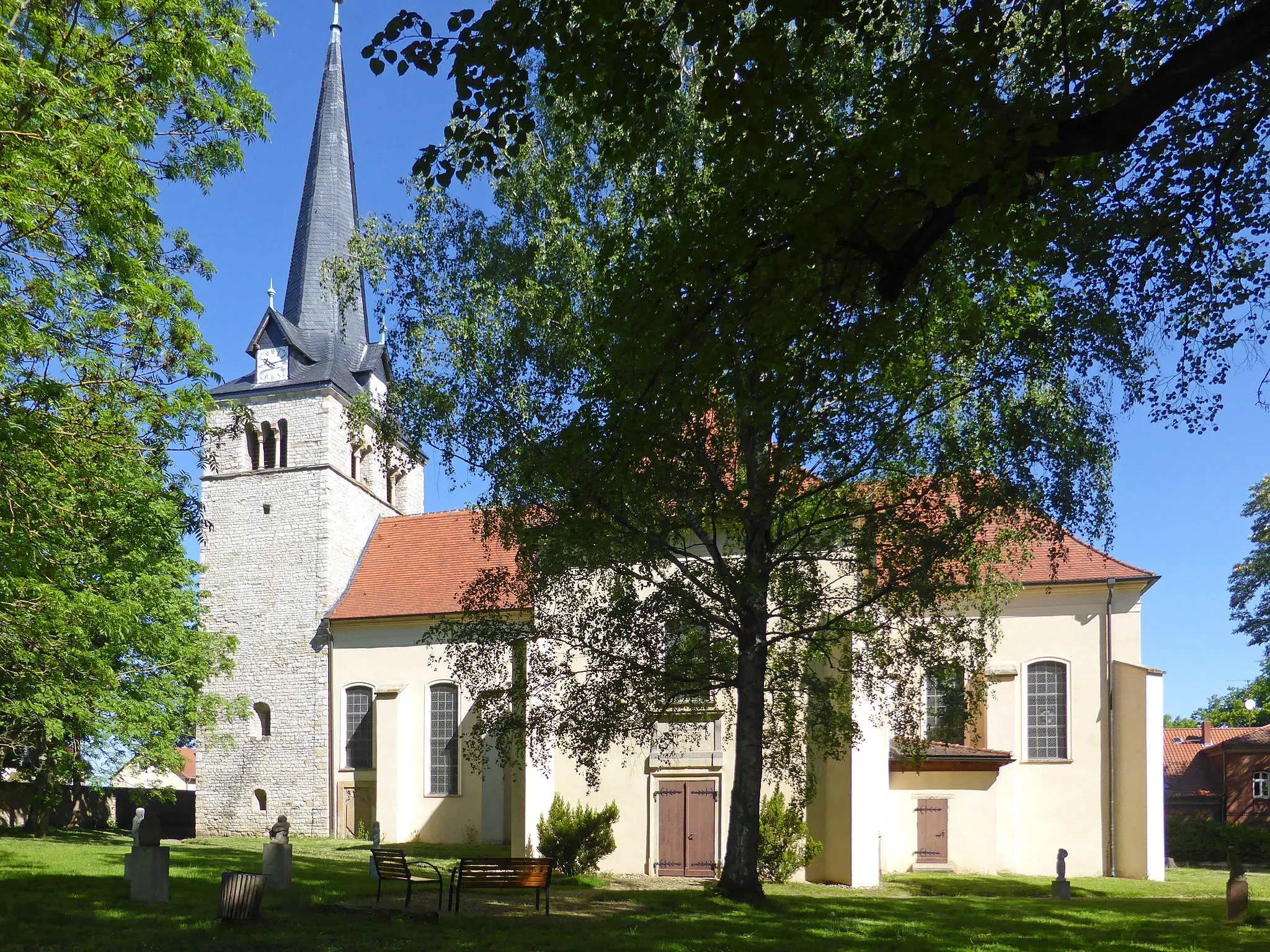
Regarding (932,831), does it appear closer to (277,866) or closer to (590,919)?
(590,919)

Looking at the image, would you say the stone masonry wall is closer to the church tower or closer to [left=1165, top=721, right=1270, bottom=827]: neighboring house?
the church tower

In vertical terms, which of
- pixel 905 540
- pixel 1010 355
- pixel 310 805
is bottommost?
pixel 310 805

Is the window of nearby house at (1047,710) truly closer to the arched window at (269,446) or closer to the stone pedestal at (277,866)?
the stone pedestal at (277,866)

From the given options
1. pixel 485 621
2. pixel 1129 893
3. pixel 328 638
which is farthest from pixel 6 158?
pixel 328 638

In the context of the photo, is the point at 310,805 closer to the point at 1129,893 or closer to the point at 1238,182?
the point at 1129,893

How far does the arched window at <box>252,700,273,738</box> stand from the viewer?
112 feet

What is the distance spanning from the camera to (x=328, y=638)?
33812 mm

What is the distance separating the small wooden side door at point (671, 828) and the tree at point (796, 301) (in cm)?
392

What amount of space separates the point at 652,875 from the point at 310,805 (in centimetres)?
1481

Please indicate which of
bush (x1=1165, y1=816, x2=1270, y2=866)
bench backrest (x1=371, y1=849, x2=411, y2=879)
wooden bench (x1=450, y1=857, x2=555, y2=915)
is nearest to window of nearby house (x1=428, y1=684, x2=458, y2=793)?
bench backrest (x1=371, y1=849, x2=411, y2=879)

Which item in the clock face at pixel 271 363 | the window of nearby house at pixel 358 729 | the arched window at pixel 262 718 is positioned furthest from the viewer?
the clock face at pixel 271 363

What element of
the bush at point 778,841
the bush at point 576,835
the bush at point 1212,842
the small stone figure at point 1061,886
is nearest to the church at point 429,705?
the bush at point 576,835

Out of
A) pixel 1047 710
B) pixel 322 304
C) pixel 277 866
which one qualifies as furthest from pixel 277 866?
pixel 322 304

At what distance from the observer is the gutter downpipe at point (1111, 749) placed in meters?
25.8
